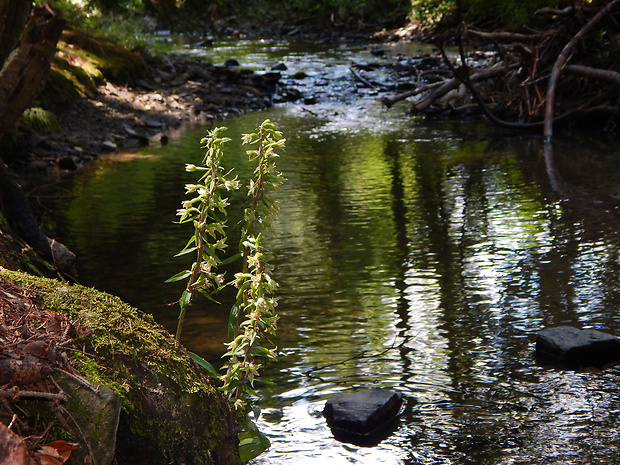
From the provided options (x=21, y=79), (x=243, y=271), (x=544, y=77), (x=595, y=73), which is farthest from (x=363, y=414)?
(x=544, y=77)

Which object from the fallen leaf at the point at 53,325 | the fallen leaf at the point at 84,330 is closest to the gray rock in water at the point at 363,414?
the fallen leaf at the point at 84,330

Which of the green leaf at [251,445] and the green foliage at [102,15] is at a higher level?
the green foliage at [102,15]

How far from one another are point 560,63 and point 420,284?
7648 mm

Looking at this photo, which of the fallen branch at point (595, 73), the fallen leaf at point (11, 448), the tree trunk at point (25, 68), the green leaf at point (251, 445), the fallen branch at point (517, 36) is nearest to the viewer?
the fallen leaf at point (11, 448)

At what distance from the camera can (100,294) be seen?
2.75 m

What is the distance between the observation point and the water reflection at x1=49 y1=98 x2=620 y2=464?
3820 mm

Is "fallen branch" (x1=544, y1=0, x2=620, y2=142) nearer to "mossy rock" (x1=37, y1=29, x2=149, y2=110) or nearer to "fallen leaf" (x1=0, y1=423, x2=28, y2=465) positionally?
"mossy rock" (x1=37, y1=29, x2=149, y2=110)

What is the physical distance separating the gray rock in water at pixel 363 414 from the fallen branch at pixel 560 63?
9351 millimetres

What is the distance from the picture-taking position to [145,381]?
7.92 feet

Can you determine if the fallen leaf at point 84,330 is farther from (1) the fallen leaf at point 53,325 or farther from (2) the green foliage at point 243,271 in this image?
(2) the green foliage at point 243,271

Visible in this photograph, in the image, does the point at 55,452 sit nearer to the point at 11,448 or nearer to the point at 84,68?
the point at 11,448

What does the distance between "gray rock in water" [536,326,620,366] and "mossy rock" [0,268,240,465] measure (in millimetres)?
Result: 2539

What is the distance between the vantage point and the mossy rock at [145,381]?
7.55ft

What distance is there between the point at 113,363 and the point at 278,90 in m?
17.5
